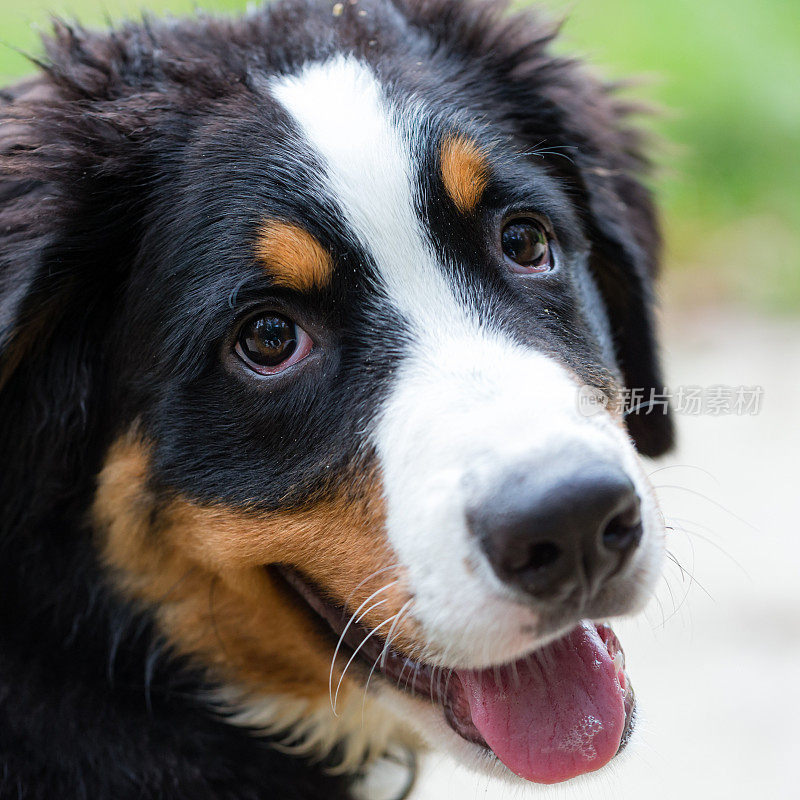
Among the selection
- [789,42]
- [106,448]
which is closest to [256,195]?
[106,448]

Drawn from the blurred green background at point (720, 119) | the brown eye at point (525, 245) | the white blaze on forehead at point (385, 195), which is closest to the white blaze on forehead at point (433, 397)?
the white blaze on forehead at point (385, 195)

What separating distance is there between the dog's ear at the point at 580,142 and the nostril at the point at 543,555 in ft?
3.63

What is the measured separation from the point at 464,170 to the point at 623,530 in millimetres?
865

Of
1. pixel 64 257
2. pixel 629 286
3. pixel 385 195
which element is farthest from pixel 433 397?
pixel 629 286

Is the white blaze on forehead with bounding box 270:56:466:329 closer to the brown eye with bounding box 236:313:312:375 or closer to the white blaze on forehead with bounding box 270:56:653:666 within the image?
the white blaze on forehead with bounding box 270:56:653:666

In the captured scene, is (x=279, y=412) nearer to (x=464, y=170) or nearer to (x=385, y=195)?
(x=385, y=195)

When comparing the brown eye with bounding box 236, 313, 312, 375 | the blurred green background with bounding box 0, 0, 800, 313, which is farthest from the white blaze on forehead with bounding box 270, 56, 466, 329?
the blurred green background with bounding box 0, 0, 800, 313

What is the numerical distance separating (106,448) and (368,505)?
686 millimetres

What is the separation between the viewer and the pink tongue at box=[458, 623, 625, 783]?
2.20 m

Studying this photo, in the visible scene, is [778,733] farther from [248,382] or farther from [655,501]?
[248,382]

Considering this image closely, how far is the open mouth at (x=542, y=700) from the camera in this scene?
220cm

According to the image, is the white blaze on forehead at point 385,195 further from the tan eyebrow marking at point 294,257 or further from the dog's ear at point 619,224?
the dog's ear at point 619,224

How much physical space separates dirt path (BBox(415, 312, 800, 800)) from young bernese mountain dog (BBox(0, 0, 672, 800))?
0.47 m

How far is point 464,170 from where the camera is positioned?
2.35m
